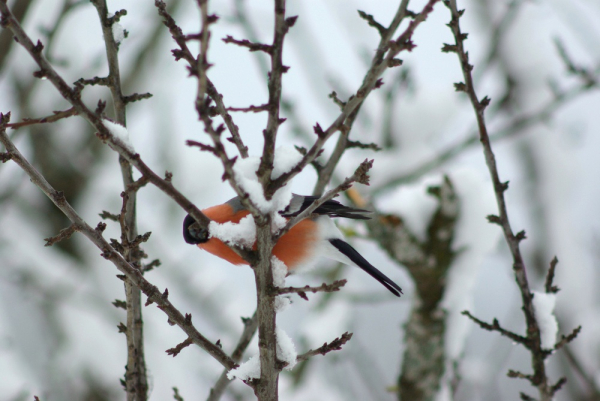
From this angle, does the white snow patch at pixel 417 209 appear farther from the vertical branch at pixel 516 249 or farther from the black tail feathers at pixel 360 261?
the vertical branch at pixel 516 249

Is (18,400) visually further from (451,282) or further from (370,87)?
(370,87)

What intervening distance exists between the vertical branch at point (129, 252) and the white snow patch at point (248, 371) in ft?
1.04

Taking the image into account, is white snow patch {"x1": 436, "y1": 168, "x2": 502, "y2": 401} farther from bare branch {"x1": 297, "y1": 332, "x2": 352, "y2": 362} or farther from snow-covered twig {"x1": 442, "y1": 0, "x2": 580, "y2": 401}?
bare branch {"x1": 297, "y1": 332, "x2": 352, "y2": 362}

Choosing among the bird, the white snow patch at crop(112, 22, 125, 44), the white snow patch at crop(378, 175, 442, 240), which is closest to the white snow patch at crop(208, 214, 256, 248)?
the white snow patch at crop(112, 22, 125, 44)

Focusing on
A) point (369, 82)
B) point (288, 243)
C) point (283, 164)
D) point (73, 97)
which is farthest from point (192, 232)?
point (369, 82)

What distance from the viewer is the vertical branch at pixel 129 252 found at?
4.43ft

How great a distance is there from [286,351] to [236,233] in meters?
0.33

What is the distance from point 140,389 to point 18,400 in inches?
62.0

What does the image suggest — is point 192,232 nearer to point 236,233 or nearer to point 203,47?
point 236,233

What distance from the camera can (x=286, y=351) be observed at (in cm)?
130

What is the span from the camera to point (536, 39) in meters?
5.82

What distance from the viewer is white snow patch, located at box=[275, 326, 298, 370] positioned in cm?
129

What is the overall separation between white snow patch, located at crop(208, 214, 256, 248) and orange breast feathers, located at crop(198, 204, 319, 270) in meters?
0.90

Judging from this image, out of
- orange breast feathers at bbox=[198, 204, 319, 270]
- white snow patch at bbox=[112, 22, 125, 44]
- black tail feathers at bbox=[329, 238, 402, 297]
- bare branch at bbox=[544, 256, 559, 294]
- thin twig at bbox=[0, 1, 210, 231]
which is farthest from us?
orange breast feathers at bbox=[198, 204, 319, 270]
